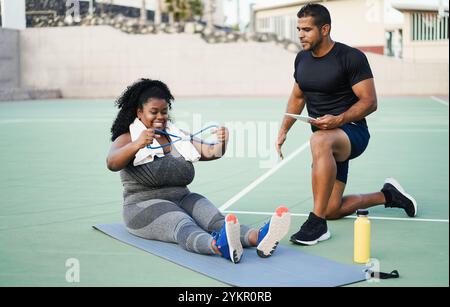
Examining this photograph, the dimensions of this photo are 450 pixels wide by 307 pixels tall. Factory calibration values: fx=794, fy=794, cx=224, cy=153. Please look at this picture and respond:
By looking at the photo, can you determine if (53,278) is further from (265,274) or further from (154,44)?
(154,44)

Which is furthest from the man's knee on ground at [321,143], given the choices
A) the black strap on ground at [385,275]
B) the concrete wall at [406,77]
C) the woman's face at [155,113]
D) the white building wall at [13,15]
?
the white building wall at [13,15]

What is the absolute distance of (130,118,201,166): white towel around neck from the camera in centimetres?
Answer: 568

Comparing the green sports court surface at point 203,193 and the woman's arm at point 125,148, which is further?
the woman's arm at point 125,148

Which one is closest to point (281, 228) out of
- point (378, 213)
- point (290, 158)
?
point (378, 213)

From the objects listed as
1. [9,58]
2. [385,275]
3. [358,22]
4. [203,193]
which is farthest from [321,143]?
[358,22]

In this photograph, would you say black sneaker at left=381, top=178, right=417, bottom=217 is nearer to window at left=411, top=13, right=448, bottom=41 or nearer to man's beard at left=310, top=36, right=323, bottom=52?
man's beard at left=310, top=36, right=323, bottom=52

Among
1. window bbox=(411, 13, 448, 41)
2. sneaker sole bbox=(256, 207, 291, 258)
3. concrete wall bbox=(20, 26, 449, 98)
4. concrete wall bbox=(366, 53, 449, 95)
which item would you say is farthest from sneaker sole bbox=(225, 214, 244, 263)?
window bbox=(411, 13, 448, 41)

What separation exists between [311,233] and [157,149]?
126cm

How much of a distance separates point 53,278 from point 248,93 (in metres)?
31.7

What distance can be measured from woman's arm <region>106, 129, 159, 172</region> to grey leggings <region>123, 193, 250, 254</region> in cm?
36

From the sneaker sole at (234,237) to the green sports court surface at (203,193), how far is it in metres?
0.32

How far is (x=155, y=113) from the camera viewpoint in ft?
18.5

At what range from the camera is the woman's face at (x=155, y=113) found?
5632mm

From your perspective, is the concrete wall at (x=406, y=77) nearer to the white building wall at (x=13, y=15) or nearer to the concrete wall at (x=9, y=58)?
the white building wall at (x=13, y=15)
